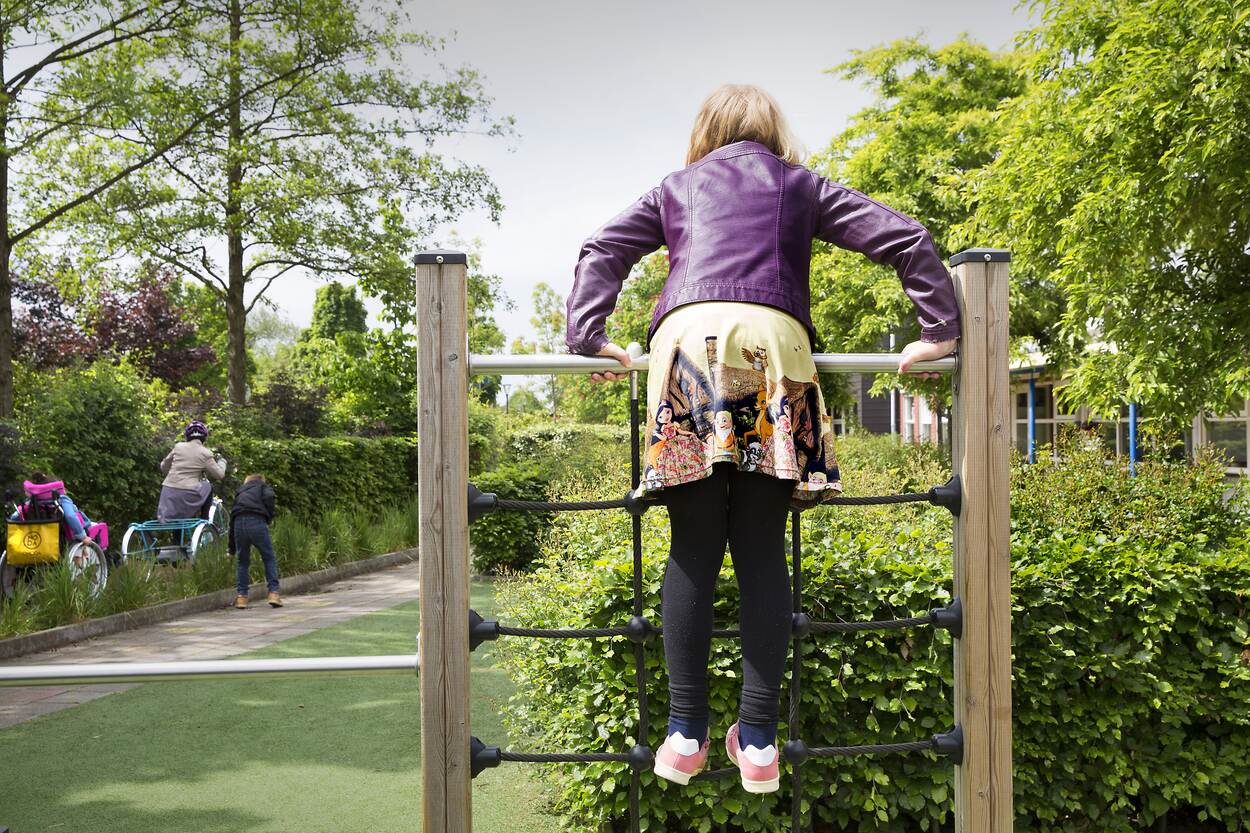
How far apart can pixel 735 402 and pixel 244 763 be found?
136 inches

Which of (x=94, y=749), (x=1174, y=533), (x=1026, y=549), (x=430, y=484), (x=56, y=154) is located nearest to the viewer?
(x=430, y=484)

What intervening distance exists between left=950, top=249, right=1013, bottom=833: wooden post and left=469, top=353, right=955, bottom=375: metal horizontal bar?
0.31 feet

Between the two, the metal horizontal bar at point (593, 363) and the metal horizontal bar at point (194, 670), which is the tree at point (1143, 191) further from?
the metal horizontal bar at point (194, 670)

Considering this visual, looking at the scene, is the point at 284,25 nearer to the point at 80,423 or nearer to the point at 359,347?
the point at 359,347

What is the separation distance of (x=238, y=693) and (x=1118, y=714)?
4601 mm

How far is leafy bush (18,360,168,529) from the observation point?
29.5 ft

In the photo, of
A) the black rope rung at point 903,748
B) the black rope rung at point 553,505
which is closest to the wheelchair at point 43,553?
the black rope rung at point 553,505

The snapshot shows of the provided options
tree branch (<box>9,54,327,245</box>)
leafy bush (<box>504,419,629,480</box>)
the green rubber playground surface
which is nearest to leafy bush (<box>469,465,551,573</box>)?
leafy bush (<box>504,419,629,480</box>)

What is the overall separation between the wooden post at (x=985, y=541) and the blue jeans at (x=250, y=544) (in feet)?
24.7

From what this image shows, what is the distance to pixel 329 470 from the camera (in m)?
12.8

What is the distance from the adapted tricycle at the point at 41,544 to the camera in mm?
7277

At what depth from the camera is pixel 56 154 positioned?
12617mm

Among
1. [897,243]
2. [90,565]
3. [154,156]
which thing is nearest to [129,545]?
[90,565]

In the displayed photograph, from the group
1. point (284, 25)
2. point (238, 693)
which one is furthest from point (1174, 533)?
point (284, 25)
